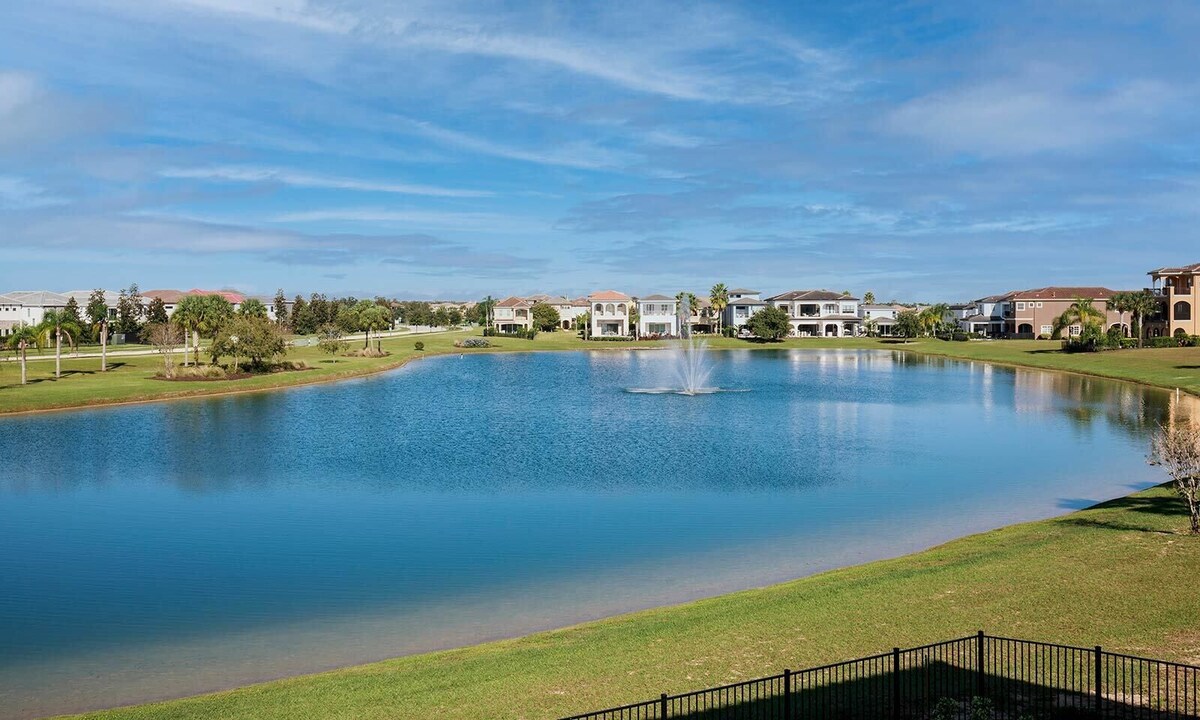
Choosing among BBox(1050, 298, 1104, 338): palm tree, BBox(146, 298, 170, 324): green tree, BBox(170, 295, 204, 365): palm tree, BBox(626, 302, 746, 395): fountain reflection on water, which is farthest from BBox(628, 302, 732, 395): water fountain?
BBox(146, 298, 170, 324): green tree

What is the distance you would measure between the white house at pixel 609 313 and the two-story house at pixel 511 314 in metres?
22.1

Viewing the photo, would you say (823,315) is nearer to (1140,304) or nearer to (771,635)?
(1140,304)

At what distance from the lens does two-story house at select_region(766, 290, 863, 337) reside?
159 m

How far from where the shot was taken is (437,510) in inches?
1183

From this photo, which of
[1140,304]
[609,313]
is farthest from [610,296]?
[1140,304]

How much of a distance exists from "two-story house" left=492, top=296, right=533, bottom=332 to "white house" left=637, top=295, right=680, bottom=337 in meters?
31.8

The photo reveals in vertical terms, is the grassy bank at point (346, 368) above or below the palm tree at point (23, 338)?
below

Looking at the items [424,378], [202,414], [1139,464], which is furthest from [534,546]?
[424,378]

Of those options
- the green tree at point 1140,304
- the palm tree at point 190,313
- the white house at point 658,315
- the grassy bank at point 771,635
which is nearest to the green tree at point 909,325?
the green tree at point 1140,304

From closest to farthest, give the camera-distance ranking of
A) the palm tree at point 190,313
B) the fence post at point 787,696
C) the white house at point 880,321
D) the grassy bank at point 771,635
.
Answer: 1. the fence post at point 787,696
2. the grassy bank at point 771,635
3. the palm tree at point 190,313
4. the white house at point 880,321

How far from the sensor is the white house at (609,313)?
162750mm

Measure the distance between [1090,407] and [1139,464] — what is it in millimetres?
→ 23227

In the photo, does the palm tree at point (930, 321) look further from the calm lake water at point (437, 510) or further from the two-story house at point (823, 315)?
the calm lake water at point (437, 510)

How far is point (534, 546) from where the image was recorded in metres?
25.1
